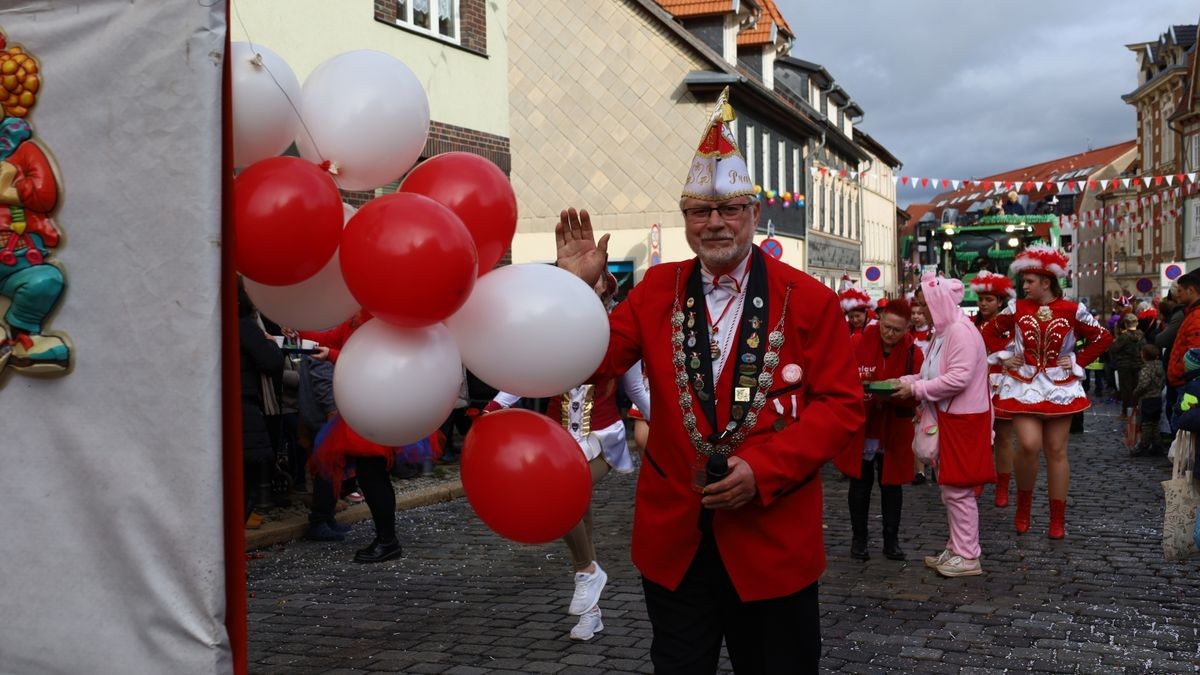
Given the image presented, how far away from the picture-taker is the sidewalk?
8.62 meters

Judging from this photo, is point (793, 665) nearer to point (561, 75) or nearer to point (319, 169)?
point (319, 169)

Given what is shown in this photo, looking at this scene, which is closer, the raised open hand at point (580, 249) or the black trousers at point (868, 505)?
the raised open hand at point (580, 249)

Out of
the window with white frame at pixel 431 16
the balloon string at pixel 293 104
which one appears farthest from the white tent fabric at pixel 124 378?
the window with white frame at pixel 431 16

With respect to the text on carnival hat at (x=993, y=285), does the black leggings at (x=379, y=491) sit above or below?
below

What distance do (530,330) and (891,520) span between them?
5317 mm

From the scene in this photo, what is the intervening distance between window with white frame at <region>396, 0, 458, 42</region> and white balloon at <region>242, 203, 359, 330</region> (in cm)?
1095

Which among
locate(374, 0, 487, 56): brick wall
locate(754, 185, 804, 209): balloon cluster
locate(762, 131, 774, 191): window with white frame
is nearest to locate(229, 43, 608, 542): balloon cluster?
locate(374, 0, 487, 56): brick wall

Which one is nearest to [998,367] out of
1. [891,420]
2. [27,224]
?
[891,420]

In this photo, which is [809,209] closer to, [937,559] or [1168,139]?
[937,559]

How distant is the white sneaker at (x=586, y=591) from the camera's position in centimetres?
588

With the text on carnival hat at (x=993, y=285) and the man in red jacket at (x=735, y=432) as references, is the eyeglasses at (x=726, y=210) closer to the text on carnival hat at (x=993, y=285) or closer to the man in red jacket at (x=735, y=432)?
the man in red jacket at (x=735, y=432)

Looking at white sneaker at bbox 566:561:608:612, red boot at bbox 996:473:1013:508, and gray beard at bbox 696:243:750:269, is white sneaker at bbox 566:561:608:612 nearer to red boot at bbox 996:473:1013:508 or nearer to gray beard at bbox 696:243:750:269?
gray beard at bbox 696:243:750:269

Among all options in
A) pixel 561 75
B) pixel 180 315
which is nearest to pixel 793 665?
pixel 180 315

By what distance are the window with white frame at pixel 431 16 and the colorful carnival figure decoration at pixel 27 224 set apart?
11225mm
